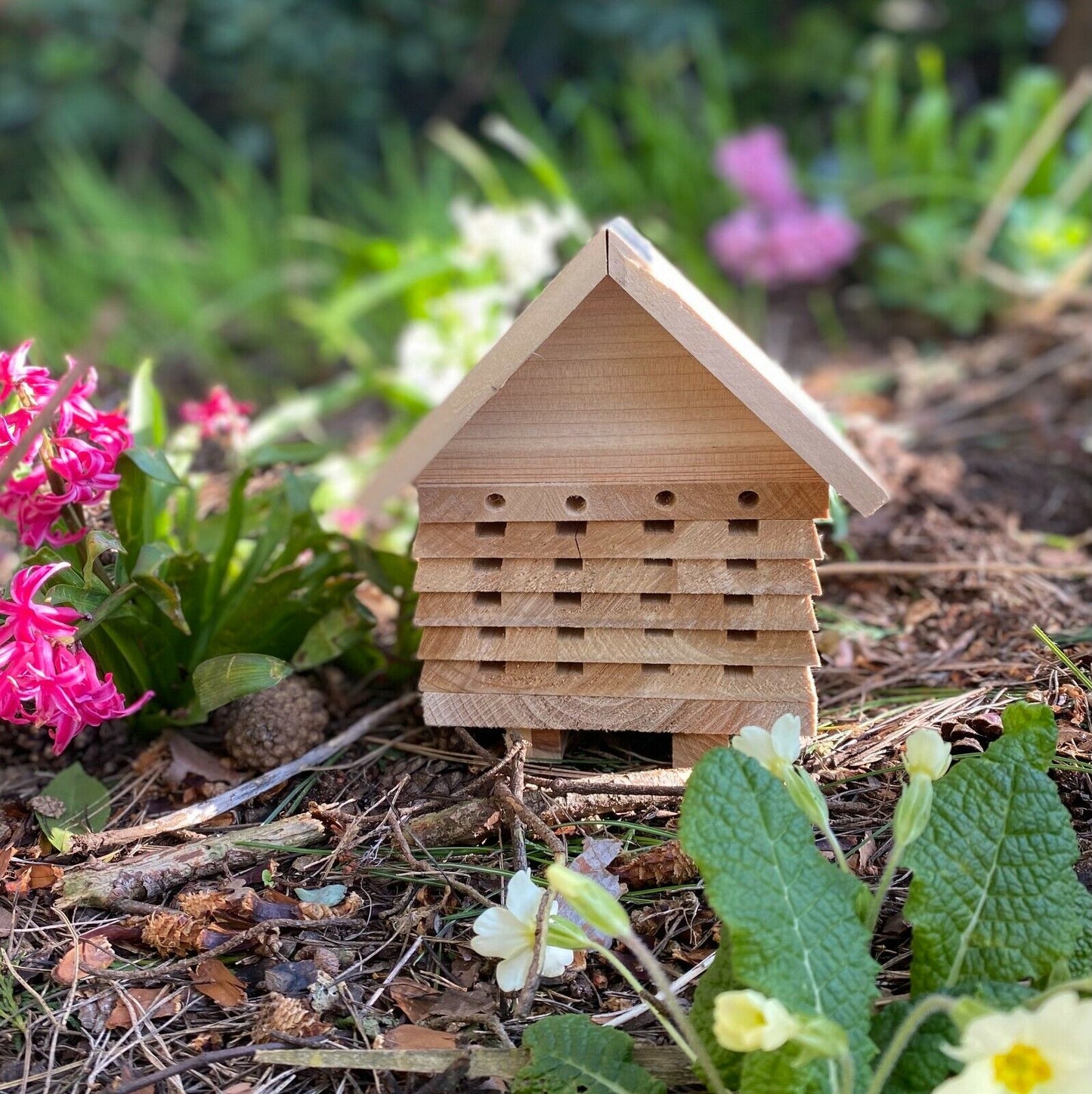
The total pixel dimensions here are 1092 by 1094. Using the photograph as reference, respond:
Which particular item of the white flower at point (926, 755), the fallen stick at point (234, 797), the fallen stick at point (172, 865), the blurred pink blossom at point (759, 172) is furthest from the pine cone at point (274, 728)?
the blurred pink blossom at point (759, 172)

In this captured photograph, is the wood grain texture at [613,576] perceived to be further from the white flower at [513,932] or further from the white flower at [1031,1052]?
the white flower at [1031,1052]

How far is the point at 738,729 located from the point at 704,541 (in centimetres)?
30

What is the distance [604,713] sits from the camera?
5.67 ft

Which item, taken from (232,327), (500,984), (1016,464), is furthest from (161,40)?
(500,984)

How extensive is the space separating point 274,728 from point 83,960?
0.47 metres

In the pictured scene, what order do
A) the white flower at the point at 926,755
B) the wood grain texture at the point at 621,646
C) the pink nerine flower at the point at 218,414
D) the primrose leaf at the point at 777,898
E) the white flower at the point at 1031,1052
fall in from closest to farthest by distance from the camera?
the white flower at the point at 1031,1052, the primrose leaf at the point at 777,898, the white flower at the point at 926,755, the wood grain texture at the point at 621,646, the pink nerine flower at the point at 218,414

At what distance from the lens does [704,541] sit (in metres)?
1.63

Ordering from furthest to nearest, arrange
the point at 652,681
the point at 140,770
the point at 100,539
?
the point at 140,770 < the point at 652,681 < the point at 100,539

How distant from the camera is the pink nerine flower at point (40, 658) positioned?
1429 mm

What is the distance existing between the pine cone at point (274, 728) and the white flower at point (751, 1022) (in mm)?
1031

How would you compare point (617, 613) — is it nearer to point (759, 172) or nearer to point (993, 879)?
point (993, 879)

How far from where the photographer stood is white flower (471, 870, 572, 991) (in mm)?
1273

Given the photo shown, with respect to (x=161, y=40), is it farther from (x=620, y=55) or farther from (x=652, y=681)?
(x=652, y=681)

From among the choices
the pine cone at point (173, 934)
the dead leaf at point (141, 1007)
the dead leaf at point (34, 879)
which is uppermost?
the dead leaf at point (34, 879)
